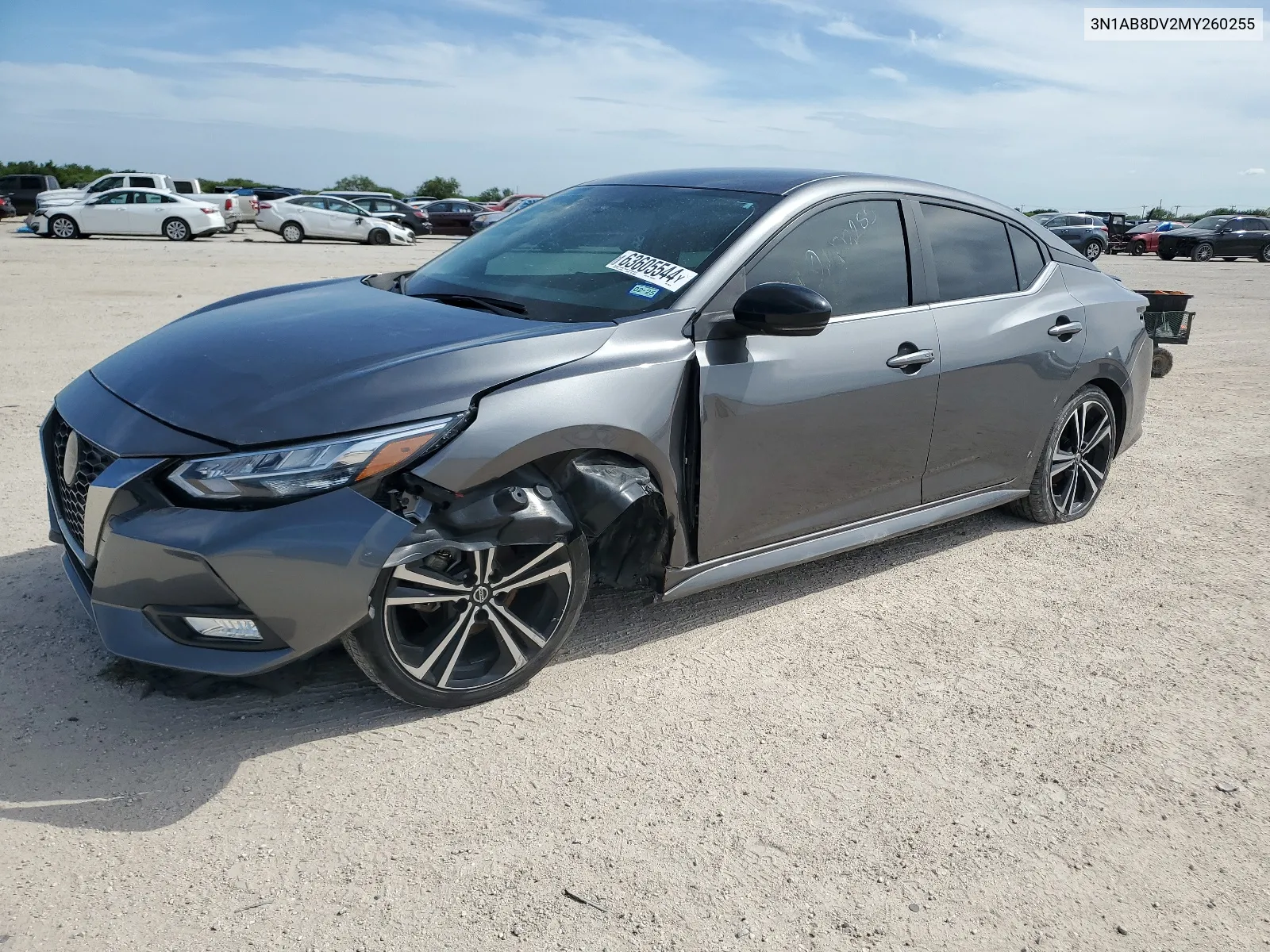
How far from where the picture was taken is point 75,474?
3230 millimetres

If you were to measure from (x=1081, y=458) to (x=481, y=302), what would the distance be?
333 centimetres

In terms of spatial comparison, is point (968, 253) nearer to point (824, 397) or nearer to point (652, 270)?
point (824, 397)

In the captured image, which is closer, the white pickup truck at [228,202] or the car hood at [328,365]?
the car hood at [328,365]

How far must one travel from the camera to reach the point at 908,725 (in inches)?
133

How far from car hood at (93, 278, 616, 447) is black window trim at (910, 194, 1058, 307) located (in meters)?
1.68

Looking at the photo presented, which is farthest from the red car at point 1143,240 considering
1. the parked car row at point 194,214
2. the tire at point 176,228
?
the tire at point 176,228

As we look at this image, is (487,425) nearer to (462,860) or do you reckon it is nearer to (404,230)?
(462,860)

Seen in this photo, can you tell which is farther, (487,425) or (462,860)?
(487,425)

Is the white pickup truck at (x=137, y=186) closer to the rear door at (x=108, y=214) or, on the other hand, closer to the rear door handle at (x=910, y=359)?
the rear door at (x=108, y=214)

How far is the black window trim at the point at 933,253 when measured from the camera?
14.6 feet

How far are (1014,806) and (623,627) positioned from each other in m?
1.58

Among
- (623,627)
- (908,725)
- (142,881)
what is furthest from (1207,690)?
(142,881)

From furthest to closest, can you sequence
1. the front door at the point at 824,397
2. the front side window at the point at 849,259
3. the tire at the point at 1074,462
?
the tire at the point at 1074,462 < the front side window at the point at 849,259 < the front door at the point at 824,397

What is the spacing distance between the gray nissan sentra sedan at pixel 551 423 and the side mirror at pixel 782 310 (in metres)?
0.01
